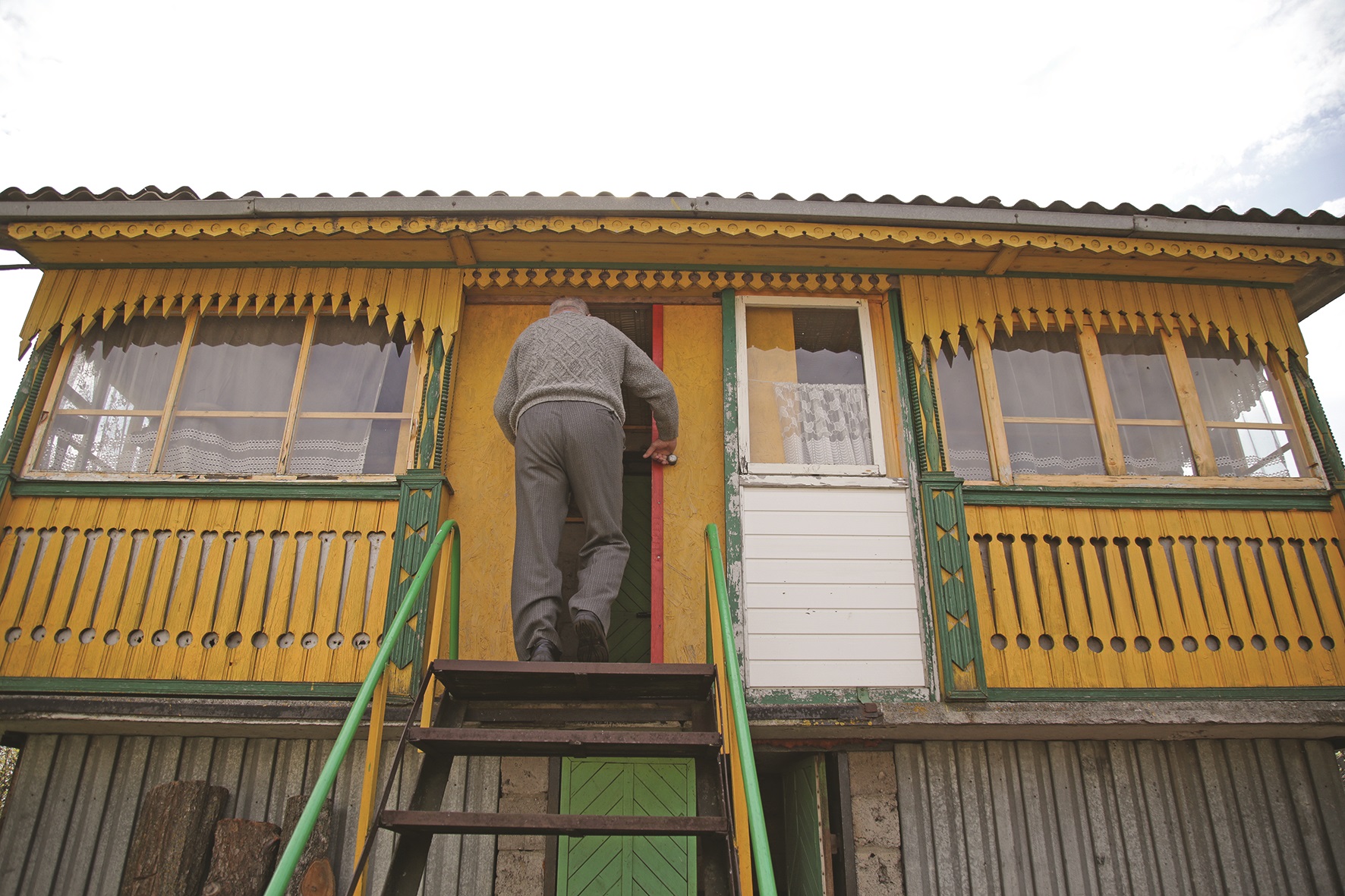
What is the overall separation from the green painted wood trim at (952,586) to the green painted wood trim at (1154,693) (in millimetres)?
190

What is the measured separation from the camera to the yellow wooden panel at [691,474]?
515 centimetres

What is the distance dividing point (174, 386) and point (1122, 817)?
6154mm

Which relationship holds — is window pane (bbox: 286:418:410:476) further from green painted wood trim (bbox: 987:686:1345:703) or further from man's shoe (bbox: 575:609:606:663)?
green painted wood trim (bbox: 987:686:1345:703)

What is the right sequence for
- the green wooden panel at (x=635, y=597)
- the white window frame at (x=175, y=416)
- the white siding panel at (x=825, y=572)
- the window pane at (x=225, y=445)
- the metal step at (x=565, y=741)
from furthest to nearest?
1. the green wooden panel at (x=635, y=597)
2. the window pane at (x=225, y=445)
3. the white window frame at (x=175, y=416)
4. the white siding panel at (x=825, y=572)
5. the metal step at (x=565, y=741)

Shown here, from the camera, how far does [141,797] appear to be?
4.77m

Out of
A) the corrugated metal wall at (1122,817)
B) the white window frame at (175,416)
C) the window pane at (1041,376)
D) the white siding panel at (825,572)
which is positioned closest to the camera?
the corrugated metal wall at (1122,817)

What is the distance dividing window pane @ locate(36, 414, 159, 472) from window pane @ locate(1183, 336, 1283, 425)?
6706 mm

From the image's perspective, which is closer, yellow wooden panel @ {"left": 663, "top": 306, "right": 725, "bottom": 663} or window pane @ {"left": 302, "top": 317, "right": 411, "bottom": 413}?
yellow wooden panel @ {"left": 663, "top": 306, "right": 725, "bottom": 663}

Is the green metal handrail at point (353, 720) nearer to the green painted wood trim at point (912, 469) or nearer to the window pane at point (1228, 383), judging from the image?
the green painted wood trim at point (912, 469)

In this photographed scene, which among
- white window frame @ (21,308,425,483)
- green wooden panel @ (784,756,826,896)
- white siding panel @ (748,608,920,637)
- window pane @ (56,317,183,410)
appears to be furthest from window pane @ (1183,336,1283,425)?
window pane @ (56,317,183,410)

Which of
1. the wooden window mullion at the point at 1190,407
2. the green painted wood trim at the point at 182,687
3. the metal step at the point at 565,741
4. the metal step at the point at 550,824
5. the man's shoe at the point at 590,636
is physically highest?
the wooden window mullion at the point at 1190,407

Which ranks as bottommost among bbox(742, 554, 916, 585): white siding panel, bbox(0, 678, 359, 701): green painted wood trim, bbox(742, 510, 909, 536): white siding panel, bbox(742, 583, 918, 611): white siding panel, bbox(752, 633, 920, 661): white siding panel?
bbox(0, 678, 359, 701): green painted wood trim

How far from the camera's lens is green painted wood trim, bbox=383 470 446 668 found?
4.84m

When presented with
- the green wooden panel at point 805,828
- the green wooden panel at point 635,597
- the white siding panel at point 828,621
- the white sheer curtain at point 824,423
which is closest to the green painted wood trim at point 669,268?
the white sheer curtain at point 824,423
